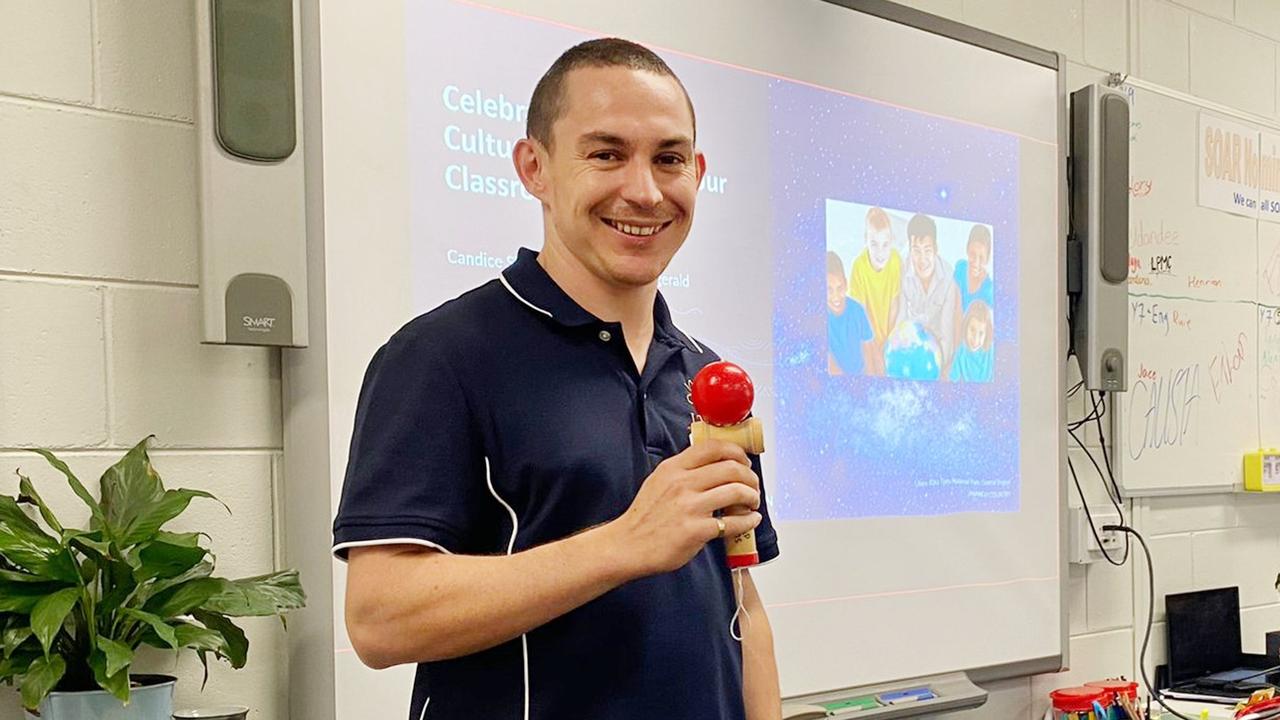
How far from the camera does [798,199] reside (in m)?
2.19

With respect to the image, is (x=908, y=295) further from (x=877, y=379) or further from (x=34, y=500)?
(x=34, y=500)

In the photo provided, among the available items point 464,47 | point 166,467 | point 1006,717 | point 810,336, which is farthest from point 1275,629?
point 166,467

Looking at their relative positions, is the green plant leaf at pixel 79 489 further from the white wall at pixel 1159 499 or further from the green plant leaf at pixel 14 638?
the white wall at pixel 1159 499

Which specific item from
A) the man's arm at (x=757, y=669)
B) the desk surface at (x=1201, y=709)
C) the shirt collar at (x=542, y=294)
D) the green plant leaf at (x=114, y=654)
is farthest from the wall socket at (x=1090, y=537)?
the green plant leaf at (x=114, y=654)

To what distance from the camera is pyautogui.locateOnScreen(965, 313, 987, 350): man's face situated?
247 centimetres

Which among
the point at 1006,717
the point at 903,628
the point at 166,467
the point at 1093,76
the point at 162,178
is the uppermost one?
the point at 1093,76

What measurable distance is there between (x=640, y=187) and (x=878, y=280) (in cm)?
126

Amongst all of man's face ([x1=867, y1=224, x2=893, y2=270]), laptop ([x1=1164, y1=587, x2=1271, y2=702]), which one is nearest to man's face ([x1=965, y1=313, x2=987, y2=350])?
man's face ([x1=867, y1=224, x2=893, y2=270])

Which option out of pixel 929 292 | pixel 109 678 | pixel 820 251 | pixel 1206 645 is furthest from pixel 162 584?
pixel 1206 645

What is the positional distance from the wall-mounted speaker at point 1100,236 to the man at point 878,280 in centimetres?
59

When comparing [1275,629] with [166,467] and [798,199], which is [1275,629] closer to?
[798,199]

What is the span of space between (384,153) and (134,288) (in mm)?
371

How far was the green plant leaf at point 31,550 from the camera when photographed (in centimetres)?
123

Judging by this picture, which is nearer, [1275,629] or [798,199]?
[798,199]
